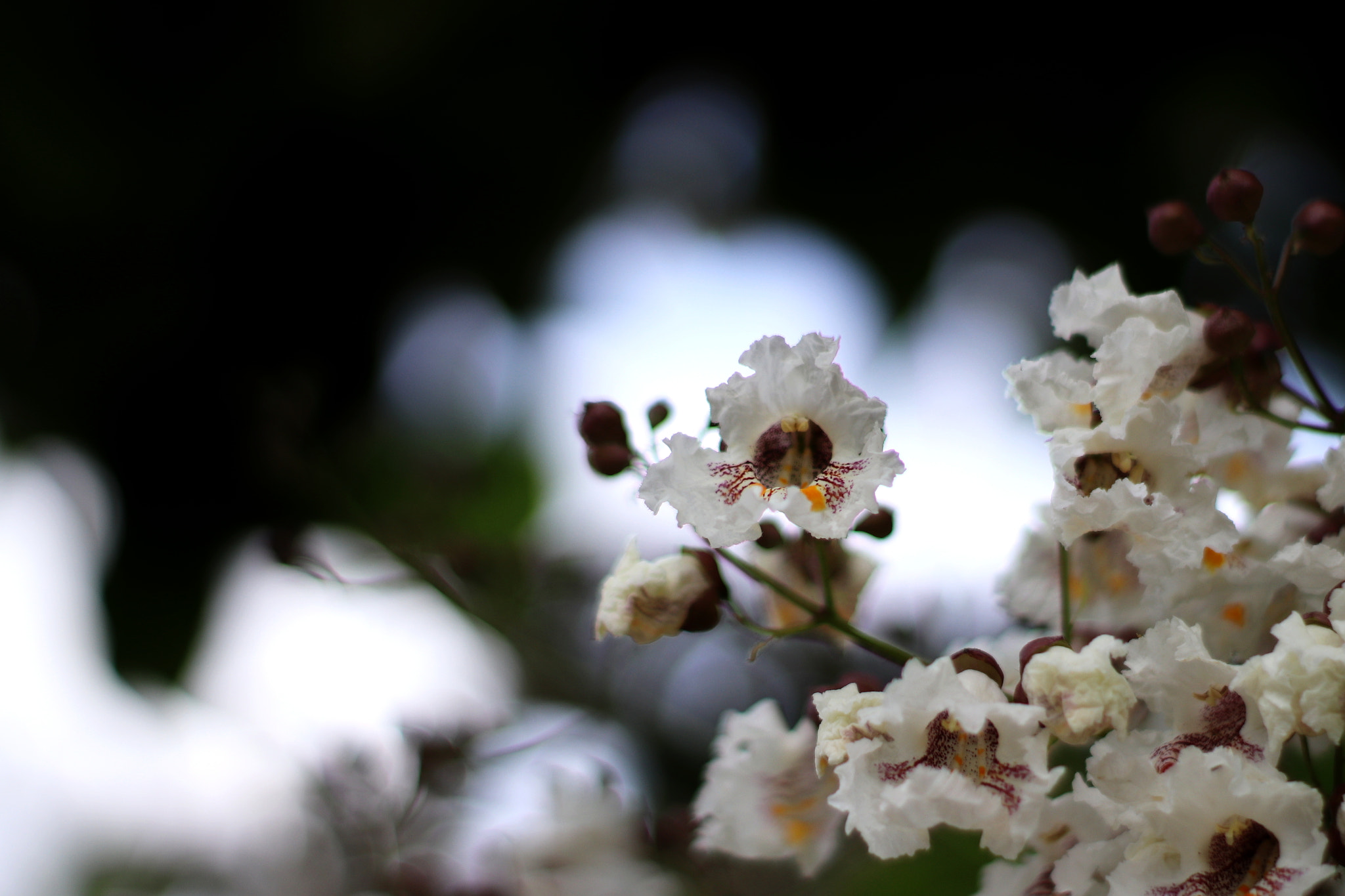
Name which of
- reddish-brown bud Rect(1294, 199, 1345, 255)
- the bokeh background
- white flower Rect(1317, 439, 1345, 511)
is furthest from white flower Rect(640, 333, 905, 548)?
the bokeh background

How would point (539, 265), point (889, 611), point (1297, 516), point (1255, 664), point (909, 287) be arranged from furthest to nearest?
point (539, 265) < point (909, 287) < point (889, 611) < point (1297, 516) < point (1255, 664)

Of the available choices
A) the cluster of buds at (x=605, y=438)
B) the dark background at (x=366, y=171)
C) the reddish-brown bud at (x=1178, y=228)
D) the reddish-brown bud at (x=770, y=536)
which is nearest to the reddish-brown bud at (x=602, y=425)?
the cluster of buds at (x=605, y=438)

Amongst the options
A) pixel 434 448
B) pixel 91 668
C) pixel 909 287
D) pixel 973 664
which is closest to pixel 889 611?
pixel 973 664

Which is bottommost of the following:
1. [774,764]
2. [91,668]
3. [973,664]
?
[91,668]

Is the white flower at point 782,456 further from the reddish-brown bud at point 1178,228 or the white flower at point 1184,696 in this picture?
the reddish-brown bud at point 1178,228

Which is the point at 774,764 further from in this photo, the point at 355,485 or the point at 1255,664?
the point at 355,485

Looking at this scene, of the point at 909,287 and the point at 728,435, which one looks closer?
the point at 728,435

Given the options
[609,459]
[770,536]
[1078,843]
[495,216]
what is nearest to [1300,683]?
[1078,843]
